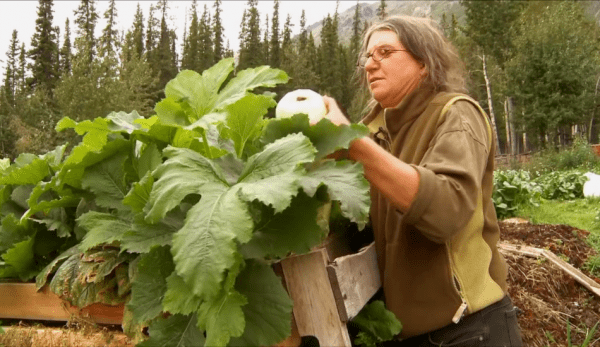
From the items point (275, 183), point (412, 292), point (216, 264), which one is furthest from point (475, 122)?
point (216, 264)

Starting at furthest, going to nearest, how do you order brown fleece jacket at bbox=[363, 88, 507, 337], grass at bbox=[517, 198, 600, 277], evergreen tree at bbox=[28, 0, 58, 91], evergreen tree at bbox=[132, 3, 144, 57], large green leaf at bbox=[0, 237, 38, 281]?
evergreen tree at bbox=[132, 3, 144, 57] < evergreen tree at bbox=[28, 0, 58, 91] < grass at bbox=[517, 198, 600, 277] < large green leaf at bbox=[0, 237, 38, 281] < brown fleece jacket at bbox=[363, 88, 507, 337]

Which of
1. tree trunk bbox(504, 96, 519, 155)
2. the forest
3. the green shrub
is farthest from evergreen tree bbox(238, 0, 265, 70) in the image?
the green shrub

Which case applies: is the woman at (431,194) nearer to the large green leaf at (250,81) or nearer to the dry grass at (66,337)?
the large green leaf at (250,81)

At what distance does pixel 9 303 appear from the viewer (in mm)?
1896

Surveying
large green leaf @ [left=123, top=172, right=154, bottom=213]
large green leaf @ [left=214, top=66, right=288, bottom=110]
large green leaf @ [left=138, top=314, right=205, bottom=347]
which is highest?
large green leaf @ [left=214, top=66, right=288, bottom=110]

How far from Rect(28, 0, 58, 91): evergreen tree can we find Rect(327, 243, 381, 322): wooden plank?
55.4m

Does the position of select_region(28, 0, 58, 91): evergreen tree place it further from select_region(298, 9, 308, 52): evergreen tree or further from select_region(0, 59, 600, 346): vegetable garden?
select_region(0, 59, 600, 346): vegetable garden

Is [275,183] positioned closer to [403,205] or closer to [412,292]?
[403,205]

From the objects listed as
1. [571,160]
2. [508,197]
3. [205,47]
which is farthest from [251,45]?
[508,197]

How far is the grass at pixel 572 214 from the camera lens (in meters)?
7.79

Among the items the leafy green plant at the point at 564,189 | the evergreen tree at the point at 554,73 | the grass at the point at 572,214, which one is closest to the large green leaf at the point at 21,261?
the grass at the point at 572,214

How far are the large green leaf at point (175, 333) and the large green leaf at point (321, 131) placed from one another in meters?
0.51

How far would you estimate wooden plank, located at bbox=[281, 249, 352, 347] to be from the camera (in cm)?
147

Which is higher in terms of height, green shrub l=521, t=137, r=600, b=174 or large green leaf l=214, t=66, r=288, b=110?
large green leaf l=214, t=66, r=288, b=110
